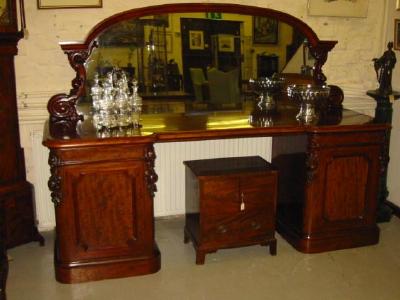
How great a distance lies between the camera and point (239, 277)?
252 cm

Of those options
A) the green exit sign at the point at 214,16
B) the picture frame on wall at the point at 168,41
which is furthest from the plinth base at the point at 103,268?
the green exit sign at the point at 214,16

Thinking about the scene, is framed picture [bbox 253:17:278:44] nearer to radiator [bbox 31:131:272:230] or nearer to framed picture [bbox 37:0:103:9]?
radiator [bbox 31:131:272:230]

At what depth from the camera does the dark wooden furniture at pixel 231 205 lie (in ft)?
8.39

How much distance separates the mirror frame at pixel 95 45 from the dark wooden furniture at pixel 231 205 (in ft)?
2.47

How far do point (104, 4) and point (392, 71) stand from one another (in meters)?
1.99

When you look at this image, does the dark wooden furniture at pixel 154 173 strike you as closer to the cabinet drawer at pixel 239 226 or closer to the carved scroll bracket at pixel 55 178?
the carved scroll bracket at pixel 55 178

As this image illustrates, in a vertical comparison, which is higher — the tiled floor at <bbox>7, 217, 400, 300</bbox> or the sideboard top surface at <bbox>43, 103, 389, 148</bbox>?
the sideboard top surface at <bbox>43, 103, 389, 148</bbox>

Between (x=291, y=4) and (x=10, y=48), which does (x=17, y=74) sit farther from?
(x=291, y=4)

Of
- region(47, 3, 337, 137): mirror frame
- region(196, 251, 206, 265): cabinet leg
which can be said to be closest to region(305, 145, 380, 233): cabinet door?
region(196, 251, 206, 265): cabinet leg

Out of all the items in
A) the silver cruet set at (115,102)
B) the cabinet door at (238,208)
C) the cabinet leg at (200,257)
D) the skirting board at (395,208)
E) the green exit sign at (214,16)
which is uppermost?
the green exit sign at (214,16)

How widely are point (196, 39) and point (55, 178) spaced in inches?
48.2

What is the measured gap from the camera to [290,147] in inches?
115

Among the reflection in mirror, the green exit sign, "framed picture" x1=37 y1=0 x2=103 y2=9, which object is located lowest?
the reflection in mirror

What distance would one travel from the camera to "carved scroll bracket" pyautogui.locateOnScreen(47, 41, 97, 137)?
258 centimetres
